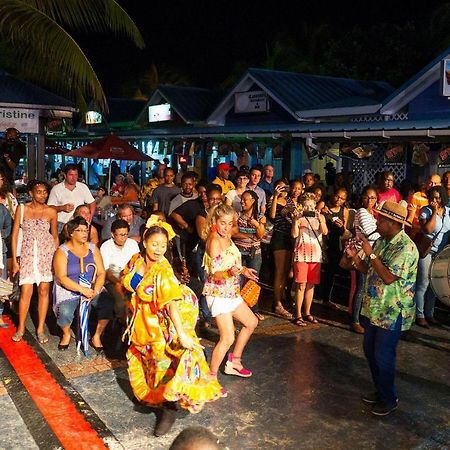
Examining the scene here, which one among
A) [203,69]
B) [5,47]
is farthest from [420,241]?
[203,69]

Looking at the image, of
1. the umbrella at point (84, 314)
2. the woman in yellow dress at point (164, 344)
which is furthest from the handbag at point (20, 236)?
the woman in yellow dress at point (164, 344)

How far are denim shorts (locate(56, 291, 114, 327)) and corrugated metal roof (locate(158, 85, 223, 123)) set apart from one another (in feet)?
59.7

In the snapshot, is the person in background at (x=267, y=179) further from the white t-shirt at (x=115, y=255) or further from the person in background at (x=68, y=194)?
the white t-shirt at (x=115, y=255)

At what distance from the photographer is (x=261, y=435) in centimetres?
450

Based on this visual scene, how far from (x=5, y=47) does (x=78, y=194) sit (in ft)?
78.6

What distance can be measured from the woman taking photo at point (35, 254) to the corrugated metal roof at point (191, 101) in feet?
57.6

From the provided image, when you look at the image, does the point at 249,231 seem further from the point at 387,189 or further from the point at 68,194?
the point at 68,194

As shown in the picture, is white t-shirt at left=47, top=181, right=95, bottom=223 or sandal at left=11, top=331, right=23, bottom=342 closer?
sandal at left=11, top=331, right=23, bottom=342

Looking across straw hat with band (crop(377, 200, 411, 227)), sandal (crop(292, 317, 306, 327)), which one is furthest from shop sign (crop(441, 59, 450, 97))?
straw hat with band (crop(377, 200, 411, 227))

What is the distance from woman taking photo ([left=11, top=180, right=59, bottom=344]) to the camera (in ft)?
21.7

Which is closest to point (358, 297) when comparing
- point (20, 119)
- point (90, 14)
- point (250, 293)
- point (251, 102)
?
point (250, 293)

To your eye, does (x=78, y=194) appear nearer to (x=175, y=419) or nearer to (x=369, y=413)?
(x=175, y=419)

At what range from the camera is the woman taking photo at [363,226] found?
6.77 m

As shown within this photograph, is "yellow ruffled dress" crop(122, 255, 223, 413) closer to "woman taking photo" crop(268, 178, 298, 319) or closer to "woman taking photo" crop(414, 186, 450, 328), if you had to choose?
"woman taking photo" crop(268, 178, 298, 319)
